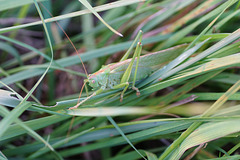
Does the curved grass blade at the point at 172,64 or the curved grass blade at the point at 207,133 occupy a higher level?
the curved grass blade at the point at 172,64

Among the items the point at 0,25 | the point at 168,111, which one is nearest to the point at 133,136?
the point at 168,111

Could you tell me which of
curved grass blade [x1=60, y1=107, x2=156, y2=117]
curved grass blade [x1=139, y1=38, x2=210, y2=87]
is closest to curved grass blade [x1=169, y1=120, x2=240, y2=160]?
curved grass blade [x1=60, y1=107, x2=156, y2=117]

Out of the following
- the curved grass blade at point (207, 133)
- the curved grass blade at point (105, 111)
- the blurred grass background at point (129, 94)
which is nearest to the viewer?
the curved grass blade at point (105, 111)

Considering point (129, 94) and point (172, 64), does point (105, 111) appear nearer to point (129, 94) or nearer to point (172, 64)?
point (129, 94)

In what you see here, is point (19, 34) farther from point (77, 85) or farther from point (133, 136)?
point (133, 136)

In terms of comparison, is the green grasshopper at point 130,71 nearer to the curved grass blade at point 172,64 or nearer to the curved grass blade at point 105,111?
the curved grass blade at point 172,64

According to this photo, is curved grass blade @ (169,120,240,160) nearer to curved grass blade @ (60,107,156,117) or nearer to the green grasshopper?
curved grass blade @ (60,107,156,117)

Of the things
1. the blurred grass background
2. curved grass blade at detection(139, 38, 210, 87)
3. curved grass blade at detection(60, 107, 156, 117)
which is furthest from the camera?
curved grass blade at detection(139, 38, 210, 87)

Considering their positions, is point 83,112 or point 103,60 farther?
point 103,60

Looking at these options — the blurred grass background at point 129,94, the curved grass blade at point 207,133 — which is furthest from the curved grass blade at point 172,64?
the curved grass blade at point 207,133
